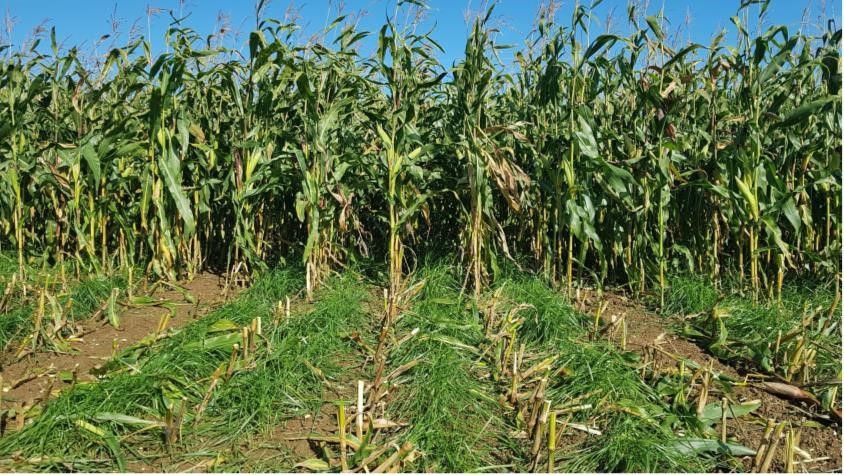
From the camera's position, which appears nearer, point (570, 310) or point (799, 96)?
point (570, 310)

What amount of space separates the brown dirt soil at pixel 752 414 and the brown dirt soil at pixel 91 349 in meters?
2.74

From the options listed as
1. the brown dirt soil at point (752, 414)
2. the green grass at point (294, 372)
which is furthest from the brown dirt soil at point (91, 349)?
the brown dirt soil at point (752, 414)

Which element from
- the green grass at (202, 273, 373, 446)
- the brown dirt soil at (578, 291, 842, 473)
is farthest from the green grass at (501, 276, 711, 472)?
the green grass at (202, 273, 373, 446)

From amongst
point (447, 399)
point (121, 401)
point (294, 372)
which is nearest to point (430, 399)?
point (447, 399)

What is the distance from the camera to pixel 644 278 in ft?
16.9

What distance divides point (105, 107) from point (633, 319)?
4.79m

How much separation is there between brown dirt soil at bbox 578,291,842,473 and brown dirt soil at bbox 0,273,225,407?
2743 millimetres

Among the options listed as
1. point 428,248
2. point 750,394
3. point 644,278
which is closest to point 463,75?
point 428,248

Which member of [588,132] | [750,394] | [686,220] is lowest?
[750,394]

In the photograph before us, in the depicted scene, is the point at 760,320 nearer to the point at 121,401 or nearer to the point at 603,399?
the point at 603,399

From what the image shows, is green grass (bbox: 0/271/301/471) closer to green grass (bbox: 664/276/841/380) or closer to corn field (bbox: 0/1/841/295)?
corn field (bbox: 0/1/841/295)

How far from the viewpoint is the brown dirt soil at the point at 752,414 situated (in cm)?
A: 273

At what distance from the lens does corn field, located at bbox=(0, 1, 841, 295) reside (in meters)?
4.74

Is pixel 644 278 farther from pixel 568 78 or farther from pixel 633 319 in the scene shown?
pixel 568 78
